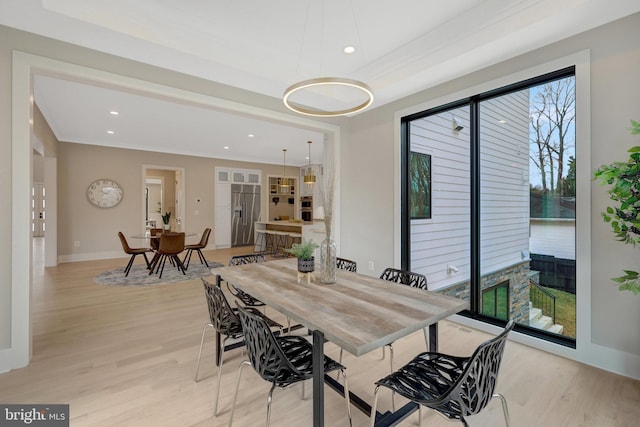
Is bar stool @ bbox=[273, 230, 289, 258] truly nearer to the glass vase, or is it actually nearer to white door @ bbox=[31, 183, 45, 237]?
the glass vase

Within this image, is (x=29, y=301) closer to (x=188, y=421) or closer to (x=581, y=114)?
(x=188, y=421)

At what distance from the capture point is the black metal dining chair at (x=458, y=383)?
1112mm

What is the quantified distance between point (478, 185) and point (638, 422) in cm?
210

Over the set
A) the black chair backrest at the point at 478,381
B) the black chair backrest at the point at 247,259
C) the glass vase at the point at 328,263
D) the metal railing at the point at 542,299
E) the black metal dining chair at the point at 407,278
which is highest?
the glass vase at the point at 328,263

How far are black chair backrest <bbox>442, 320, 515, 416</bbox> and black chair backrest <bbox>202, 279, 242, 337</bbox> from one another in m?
1.28

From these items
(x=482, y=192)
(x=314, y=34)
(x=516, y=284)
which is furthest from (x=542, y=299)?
(x=314, y=34)

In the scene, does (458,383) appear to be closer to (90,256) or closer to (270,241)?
(270,241)

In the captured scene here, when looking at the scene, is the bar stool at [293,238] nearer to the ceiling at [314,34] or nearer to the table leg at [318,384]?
the ceiling at [314,34]

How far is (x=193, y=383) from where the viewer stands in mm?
2043

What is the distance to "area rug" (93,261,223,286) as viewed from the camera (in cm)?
476

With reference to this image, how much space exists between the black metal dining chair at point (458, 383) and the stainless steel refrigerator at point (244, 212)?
822 cm

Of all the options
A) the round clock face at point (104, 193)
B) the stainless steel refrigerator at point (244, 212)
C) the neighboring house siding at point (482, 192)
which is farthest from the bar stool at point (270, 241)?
the neighboring house siding at point (482, 192)

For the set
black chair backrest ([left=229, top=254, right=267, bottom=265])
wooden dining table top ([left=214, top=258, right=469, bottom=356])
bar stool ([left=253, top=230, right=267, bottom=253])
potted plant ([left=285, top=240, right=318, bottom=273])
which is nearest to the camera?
wooden dining table top ([left=214, top=258, right=469, bottom=356])

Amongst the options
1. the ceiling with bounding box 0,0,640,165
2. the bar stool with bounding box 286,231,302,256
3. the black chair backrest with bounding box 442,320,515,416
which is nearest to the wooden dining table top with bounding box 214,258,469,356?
the black chair backrest with bounding box 442,320,515,416
